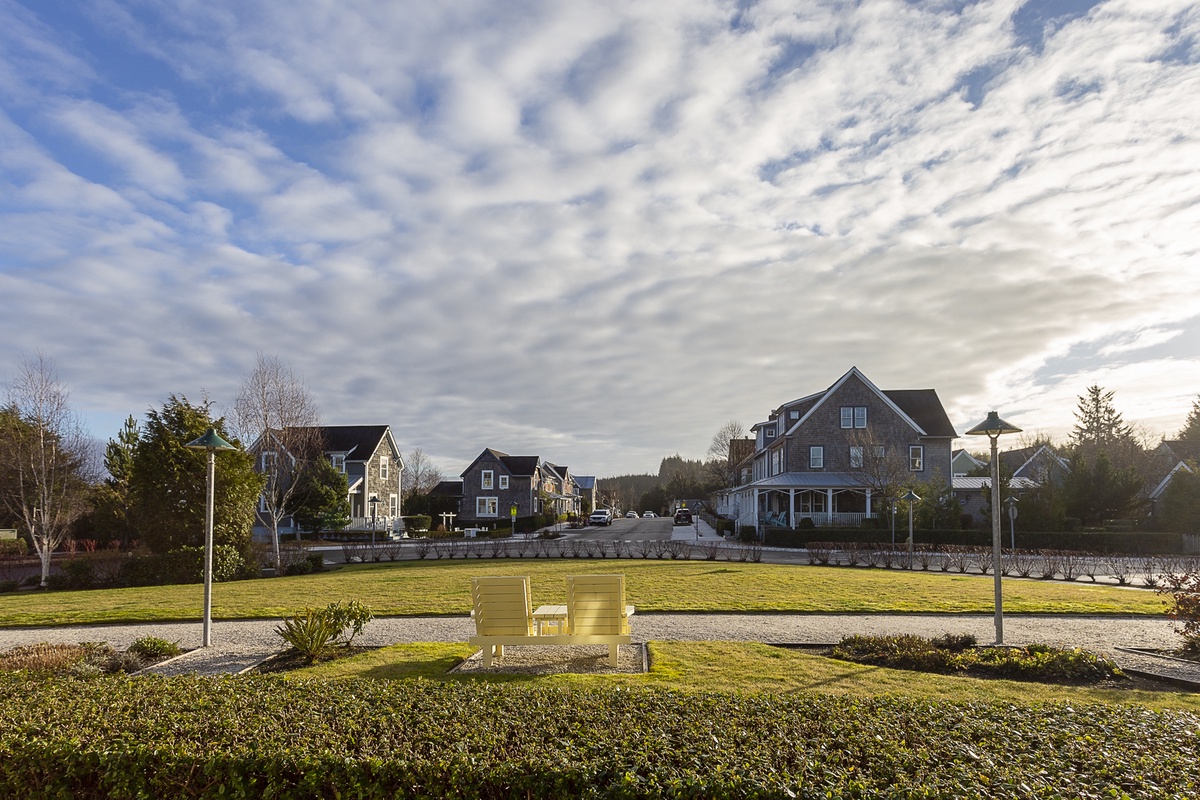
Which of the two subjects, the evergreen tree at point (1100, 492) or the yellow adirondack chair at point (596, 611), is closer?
the yellow adirondack chair at point (596, 611)

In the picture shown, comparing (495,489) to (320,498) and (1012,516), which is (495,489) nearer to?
(320,498)

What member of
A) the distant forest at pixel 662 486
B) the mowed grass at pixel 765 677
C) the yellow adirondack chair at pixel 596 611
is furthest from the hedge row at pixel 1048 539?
the distant forest at pixel 662 486

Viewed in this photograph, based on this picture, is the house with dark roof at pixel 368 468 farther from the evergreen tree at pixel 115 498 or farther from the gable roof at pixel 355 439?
the evergreen tree at pixel 115 498

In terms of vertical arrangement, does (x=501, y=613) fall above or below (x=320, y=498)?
above

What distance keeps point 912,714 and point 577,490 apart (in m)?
103

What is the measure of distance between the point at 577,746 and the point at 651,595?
12.1m

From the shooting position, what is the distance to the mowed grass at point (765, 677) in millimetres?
7297

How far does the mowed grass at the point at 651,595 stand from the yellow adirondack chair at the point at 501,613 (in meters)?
5.57

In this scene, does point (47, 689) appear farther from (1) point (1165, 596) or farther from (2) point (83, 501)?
(2) point (83, 501)

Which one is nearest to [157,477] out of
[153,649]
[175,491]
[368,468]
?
[175,491]

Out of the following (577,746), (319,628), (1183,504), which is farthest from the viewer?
(1183,504)

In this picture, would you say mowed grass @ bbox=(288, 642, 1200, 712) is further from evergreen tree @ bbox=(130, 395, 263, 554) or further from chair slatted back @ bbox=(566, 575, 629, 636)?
evergreen tree @ bbox=(130, 395, 263, 554)

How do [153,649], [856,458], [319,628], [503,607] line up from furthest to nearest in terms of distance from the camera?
[856,458], [153,649], [319,628], [503,607]

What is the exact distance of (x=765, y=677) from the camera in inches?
314
